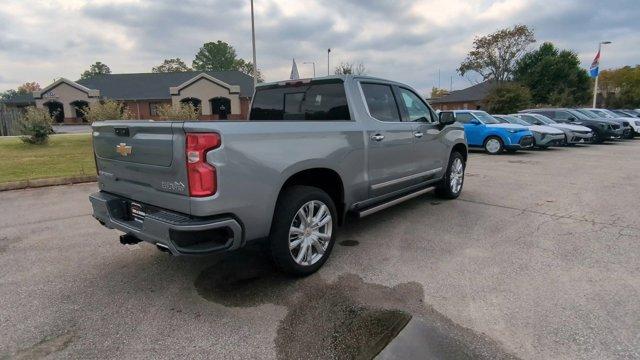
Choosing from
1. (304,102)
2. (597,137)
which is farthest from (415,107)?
(597,137)

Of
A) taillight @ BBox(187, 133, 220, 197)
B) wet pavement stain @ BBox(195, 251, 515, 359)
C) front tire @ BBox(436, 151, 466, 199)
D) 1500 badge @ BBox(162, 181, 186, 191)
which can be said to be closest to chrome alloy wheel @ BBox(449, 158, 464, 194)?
front tire @ BBox(436, 151, 466, 199)

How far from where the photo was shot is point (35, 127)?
1407 centimetres

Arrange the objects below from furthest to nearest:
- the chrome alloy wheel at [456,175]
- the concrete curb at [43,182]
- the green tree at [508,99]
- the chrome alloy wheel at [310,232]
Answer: the green tree at [508,99] < the concrete curb at [43,182] < the chrome alloy wheel at [456,175] < the chrome alloy wheel at [310,232]

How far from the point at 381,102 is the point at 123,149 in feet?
9.56

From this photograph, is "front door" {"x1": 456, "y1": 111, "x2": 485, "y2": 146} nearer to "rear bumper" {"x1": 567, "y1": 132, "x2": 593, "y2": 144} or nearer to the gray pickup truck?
"rear bumper" {"x1": 567, "y1": 132, "x2": 593, "y2": 144}

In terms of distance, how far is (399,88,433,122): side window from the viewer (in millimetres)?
5238

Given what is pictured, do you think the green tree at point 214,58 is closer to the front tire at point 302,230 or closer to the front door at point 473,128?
the front door at point 473,128

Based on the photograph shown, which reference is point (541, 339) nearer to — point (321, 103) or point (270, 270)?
point (270, 270)

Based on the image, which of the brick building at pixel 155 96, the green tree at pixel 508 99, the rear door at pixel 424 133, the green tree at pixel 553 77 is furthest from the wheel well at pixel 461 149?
the green tree at pixel 553 77

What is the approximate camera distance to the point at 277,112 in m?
4.79

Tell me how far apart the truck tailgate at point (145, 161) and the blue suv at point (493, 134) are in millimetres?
A: 11725

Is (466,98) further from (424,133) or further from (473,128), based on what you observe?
(424,133)

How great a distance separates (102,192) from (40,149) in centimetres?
1235

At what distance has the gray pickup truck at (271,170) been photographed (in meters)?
2.81
